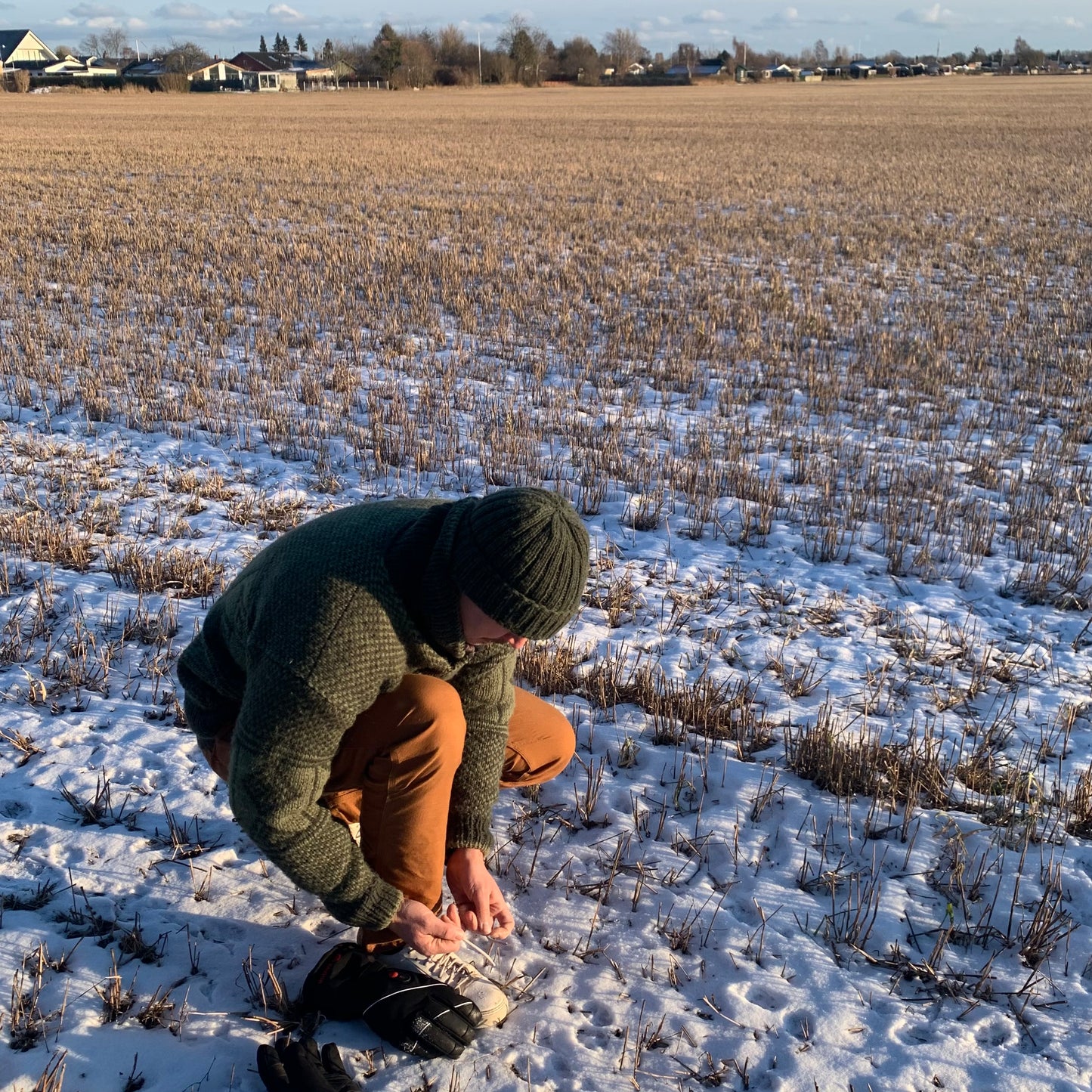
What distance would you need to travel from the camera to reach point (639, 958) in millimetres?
2582

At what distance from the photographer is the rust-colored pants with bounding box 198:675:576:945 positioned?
A: 7.54 ft

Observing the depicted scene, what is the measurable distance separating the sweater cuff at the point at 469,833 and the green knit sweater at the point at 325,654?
32 cm

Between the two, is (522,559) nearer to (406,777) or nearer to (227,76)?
(406,777)

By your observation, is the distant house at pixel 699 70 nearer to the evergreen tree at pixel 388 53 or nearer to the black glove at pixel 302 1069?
the evergreen tree at pixel 388 53

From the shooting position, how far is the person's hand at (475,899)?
247 centimetres

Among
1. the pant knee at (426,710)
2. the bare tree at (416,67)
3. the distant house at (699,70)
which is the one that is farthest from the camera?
the distant house at (699,70)

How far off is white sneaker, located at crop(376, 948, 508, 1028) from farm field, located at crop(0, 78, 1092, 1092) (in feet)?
0.22

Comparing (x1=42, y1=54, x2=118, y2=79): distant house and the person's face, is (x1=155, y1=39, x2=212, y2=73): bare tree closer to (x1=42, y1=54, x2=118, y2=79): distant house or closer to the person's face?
(x1=42, y1=54, x2=118, y2=79): distant house

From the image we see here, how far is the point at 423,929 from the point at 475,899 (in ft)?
0.75

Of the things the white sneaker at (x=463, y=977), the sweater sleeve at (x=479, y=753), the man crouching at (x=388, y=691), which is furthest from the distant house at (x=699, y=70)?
the white sneaker at (x=463, y=977)

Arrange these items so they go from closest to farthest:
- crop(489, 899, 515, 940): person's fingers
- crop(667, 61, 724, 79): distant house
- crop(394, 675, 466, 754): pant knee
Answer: crop(394, 675, 466, 754): pant knee
crop(489, 899, 515, 940): person's fingers
crop(667, 61, 724, 79): distant house

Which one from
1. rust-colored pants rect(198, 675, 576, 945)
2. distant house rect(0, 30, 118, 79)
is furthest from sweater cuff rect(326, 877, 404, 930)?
distant house rect(0, 30, 118, 79)

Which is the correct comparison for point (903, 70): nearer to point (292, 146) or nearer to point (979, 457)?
point (292, 146)

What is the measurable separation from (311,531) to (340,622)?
30cm
